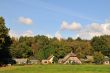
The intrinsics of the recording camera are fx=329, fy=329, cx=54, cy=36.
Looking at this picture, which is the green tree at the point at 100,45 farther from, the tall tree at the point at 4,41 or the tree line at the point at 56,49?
the tall tree at the point at 4,41

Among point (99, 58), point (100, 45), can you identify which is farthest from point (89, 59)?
point (100, 45)

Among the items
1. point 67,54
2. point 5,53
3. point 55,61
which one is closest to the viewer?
point 5,53

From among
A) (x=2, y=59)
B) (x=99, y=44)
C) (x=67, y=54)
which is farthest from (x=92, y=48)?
(x=2, y=59)

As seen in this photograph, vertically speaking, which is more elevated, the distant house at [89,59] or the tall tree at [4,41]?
the tall tree at [4,41]

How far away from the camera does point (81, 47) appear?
178125 millimetres

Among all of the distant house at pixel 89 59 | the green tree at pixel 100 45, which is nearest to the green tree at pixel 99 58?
the distant house at pixel 89 59

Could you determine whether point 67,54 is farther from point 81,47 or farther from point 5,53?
point 5,53

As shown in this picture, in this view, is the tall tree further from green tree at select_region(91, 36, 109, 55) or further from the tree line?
green tree at select_region(91, 36, 109, 55)

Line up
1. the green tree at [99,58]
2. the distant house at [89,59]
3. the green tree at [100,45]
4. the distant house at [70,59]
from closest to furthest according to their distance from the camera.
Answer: the green tree at [99,58] < the distant house at [70,59] < the distant house at [89,59] < the green tree at [100,45]

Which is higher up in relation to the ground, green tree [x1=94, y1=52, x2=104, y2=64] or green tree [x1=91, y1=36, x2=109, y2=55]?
green tree [x1=91, y1=36, x2=109, y2=55]

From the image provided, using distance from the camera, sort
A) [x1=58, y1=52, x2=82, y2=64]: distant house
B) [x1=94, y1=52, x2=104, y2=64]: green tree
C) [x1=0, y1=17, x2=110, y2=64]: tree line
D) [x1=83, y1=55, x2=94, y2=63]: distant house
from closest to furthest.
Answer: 1. [x1=94, y1=52, x2=104, y2=64]: green tree
2. [x1=58, y1=52, x2=82, y2=64]: distant house
3. [x1=83, y1=55, x2=94, y2=63]: distant house
4. [x1=0, y1=17, x2=110, y2=64]: tree line

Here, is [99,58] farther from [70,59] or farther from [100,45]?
[100,45]

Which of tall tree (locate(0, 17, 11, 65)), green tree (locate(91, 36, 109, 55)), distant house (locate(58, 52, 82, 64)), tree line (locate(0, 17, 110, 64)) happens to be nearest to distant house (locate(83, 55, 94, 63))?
tree line (locate(0, 17, 110, 64))

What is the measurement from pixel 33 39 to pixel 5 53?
7521cm
